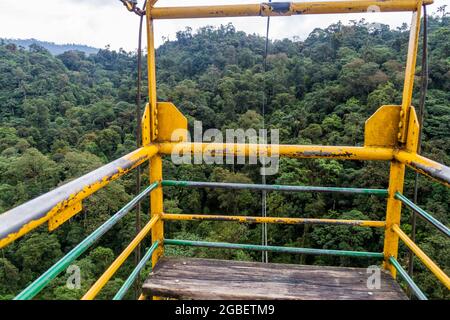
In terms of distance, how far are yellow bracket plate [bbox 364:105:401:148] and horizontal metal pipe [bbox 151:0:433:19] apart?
14.8 inches

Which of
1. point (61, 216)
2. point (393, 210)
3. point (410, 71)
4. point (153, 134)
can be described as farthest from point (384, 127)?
point (61, 216)

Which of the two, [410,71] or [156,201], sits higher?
[410,71]

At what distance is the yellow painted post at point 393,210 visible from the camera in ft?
4.75

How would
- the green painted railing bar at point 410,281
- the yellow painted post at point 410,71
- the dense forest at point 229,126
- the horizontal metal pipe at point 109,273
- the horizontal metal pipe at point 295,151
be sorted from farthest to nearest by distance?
1. the dense forest at point 229,126
2. the horizontal metal pipe at point 295,151
3. the yellow painted post at point 410,71
4. the green painted railing bar at point 410,281
5. the horizontal metal pipe at point 109,273

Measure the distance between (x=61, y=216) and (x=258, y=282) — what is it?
0.89m

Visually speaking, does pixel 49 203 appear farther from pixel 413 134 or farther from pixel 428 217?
pixel 413 134

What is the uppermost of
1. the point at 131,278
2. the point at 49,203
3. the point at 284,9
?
the point at 284,9

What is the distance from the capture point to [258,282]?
146cm

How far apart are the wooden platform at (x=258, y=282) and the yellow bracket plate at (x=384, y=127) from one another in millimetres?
556

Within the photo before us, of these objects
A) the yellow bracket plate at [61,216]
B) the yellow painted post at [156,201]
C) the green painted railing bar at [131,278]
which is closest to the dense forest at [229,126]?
the yellow painted post at [156,201]

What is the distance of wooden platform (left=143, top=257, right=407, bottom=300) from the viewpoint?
137 cm

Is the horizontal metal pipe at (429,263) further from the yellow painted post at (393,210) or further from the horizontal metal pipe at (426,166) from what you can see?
the horizontal metal pipe at (426,166)
